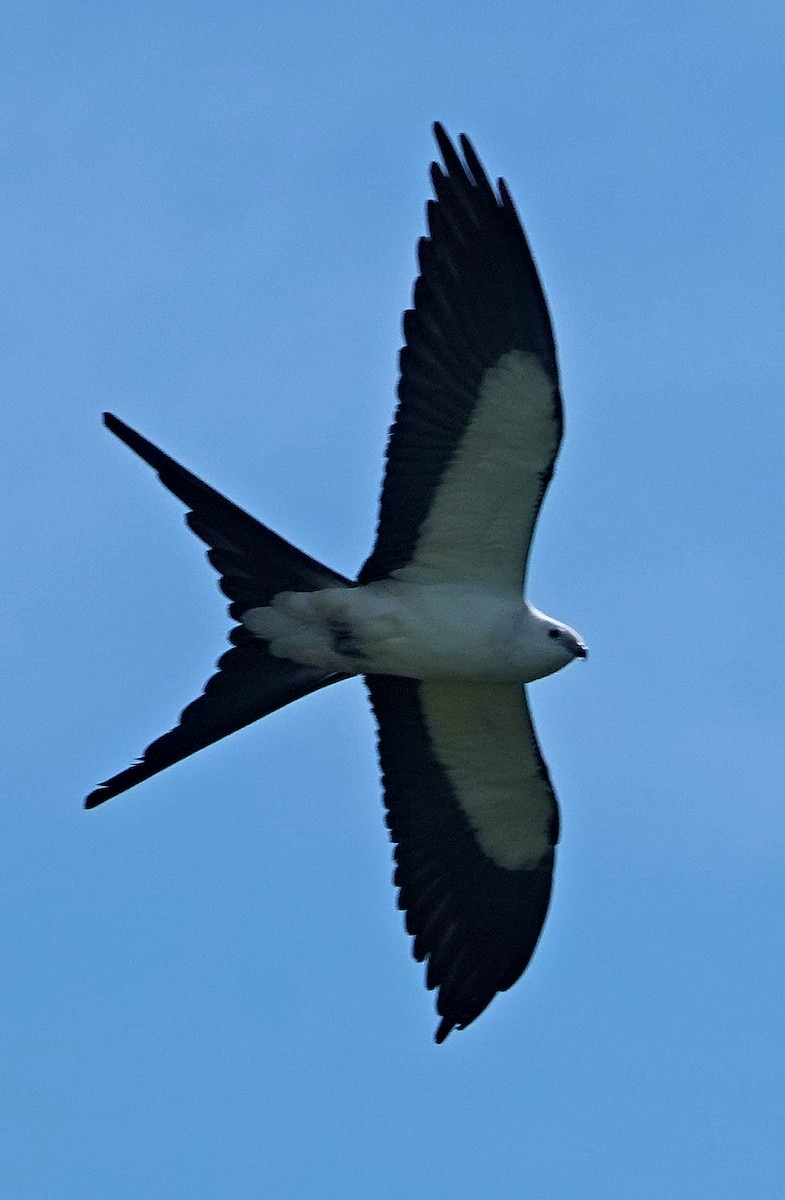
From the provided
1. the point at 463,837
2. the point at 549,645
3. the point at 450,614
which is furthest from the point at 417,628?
the point at 463,837

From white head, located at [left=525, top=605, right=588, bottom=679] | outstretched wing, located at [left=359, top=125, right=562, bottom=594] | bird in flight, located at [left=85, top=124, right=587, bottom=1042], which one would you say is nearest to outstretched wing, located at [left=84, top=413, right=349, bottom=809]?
bird in flight, located at [left=85, top=124, right=587, bottom=1042]

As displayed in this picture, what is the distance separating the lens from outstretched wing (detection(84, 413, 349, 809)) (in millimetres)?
14180

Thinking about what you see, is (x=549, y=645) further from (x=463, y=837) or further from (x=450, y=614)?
(x=463, y=837)

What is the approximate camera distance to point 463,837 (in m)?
15.6

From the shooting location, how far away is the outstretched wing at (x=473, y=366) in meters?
14.0

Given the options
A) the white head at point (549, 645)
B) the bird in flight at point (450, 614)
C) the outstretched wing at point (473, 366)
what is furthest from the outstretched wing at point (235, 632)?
the white head at point (549, 645)

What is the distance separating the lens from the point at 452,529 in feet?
48.0

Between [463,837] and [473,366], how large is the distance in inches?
129

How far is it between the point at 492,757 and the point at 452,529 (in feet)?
5.44

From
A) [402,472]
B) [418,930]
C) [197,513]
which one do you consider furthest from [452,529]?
[418,930]

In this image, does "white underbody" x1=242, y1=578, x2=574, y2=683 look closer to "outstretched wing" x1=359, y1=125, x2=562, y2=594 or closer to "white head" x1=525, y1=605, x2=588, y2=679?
"white head" x1=525, y1=605, x2=588, y2=679

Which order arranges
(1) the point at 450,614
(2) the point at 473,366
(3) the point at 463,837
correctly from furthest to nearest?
(3) the point at 463,837 → (1) the point at 450,614 → (2) the point at 473,366

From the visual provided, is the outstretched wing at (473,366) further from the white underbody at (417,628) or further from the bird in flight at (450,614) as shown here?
the white underbody at (417,628)

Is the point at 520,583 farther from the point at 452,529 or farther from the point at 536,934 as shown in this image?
the point at 536,934
